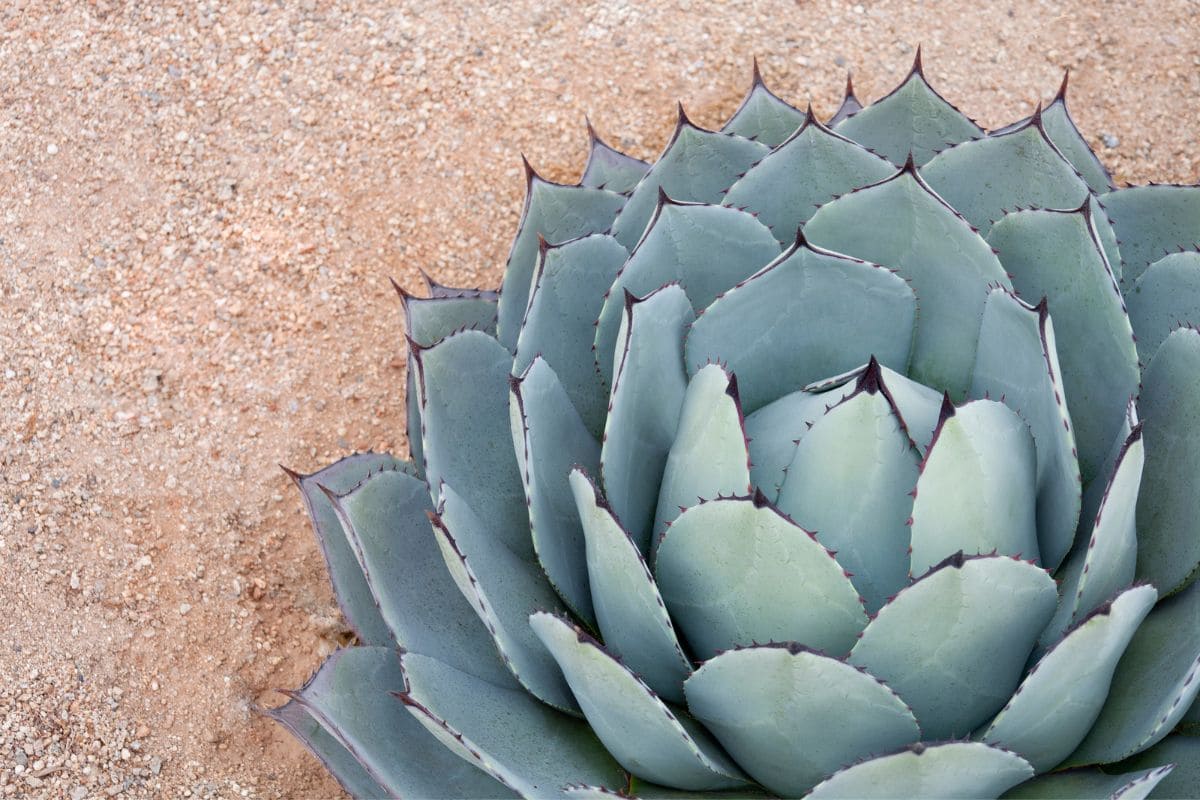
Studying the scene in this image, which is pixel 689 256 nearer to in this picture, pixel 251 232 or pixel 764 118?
pixel 764 118

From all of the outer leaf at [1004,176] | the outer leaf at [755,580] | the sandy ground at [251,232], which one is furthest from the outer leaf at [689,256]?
the sandy ground at [251,232]

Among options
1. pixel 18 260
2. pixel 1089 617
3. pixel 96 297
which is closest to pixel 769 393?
pixel 1089 617

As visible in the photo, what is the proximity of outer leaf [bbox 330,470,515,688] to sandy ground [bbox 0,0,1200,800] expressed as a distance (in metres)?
0.49

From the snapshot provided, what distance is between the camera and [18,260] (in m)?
2.30

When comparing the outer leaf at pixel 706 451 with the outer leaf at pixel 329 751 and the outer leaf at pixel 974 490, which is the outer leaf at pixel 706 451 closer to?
the outer leaf at pixel 974 490

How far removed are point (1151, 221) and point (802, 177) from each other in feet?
1.69

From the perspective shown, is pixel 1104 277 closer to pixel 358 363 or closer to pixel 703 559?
pixel 703 559

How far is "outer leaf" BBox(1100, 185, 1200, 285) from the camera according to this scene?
1.70 m

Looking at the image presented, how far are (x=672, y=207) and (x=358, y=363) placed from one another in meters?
0.93

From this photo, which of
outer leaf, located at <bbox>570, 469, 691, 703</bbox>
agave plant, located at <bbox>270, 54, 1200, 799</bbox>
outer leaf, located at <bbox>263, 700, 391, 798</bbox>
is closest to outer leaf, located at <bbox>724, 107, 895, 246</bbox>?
agave plant, located at <bbox>270, 54, 1200, 799</bbox>

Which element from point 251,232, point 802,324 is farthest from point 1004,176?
point 251,232

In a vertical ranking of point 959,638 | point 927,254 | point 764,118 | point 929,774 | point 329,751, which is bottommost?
point 329,751

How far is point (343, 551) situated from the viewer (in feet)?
5.56

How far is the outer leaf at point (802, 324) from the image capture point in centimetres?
161
